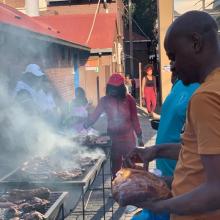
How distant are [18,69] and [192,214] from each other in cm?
633

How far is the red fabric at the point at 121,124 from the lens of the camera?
244 inches

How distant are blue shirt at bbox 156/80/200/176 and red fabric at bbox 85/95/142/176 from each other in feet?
9.08

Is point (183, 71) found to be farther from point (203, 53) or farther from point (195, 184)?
point (195, 184)

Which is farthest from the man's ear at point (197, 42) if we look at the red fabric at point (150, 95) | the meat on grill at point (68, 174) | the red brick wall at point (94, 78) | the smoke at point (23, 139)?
the red brick wall at point (94, 78)

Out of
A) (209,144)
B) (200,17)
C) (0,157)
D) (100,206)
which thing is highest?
(200,17)

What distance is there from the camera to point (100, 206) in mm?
6219

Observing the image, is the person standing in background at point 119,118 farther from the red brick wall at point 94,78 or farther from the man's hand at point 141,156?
the red brick wall at point 94,78

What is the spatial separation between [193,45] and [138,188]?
0.67 metres

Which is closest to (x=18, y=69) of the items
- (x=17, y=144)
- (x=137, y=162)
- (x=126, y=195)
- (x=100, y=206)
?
(x=17, y=144)

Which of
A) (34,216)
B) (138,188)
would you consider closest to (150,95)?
(34,216)

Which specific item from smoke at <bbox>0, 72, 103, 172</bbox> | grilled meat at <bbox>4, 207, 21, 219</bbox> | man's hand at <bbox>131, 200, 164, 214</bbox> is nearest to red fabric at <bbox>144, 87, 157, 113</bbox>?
smoke at <bbox>0, 72, 103, 172</bbox>

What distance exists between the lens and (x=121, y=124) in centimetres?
621

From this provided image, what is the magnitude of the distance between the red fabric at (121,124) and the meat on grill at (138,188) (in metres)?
4.10

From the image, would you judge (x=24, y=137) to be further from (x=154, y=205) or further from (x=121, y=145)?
(x=154, y=205)
